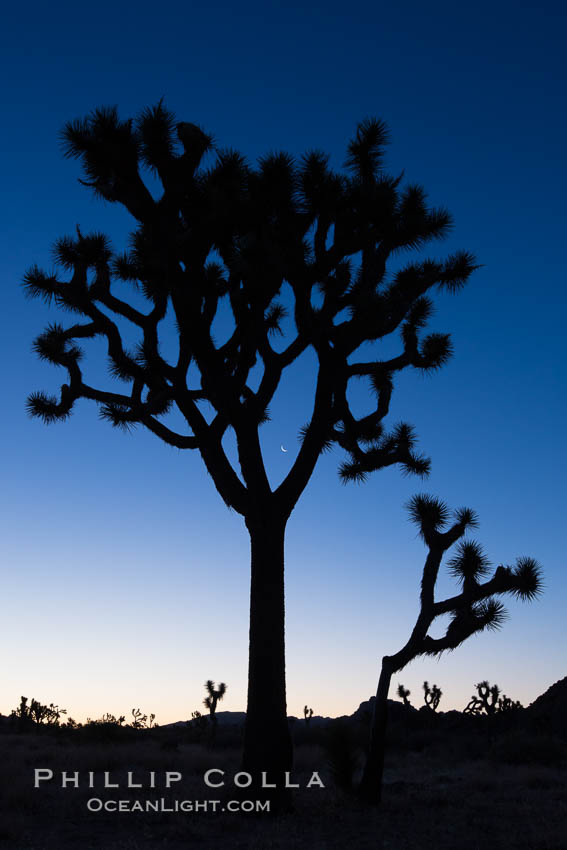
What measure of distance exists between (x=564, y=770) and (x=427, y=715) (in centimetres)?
1078

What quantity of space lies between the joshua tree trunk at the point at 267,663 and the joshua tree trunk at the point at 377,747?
1.36 m

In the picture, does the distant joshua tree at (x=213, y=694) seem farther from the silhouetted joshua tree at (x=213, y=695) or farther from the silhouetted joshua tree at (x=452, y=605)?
the silhouetted joshua tree at (x=452, y=605)

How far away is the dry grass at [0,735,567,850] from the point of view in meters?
8.45

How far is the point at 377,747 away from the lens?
11.1 m

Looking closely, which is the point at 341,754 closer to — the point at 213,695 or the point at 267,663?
the point at 267,663

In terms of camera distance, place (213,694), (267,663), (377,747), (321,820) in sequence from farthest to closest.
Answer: (213,694)
(377,747)
(267,663)
(321,820)

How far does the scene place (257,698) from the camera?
10.4 meters

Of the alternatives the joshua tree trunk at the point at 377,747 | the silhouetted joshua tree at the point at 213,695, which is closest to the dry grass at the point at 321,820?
the joshua tree trunk at the point at 377,747

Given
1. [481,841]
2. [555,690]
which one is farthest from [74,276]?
[555,690]

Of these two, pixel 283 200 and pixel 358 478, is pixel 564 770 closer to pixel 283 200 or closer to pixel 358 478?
pixel 358 478

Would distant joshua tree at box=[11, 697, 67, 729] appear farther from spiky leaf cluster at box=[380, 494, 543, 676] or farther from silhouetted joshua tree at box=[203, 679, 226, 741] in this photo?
spiky leaf cluster at box=[380, 494, 543, 676]

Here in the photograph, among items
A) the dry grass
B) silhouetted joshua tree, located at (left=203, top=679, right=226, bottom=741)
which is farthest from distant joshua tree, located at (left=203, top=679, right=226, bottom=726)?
the dry grass

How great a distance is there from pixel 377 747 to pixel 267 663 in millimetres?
2125

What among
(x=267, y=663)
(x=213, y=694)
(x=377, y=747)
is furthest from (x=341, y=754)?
(x=213, y=694)
